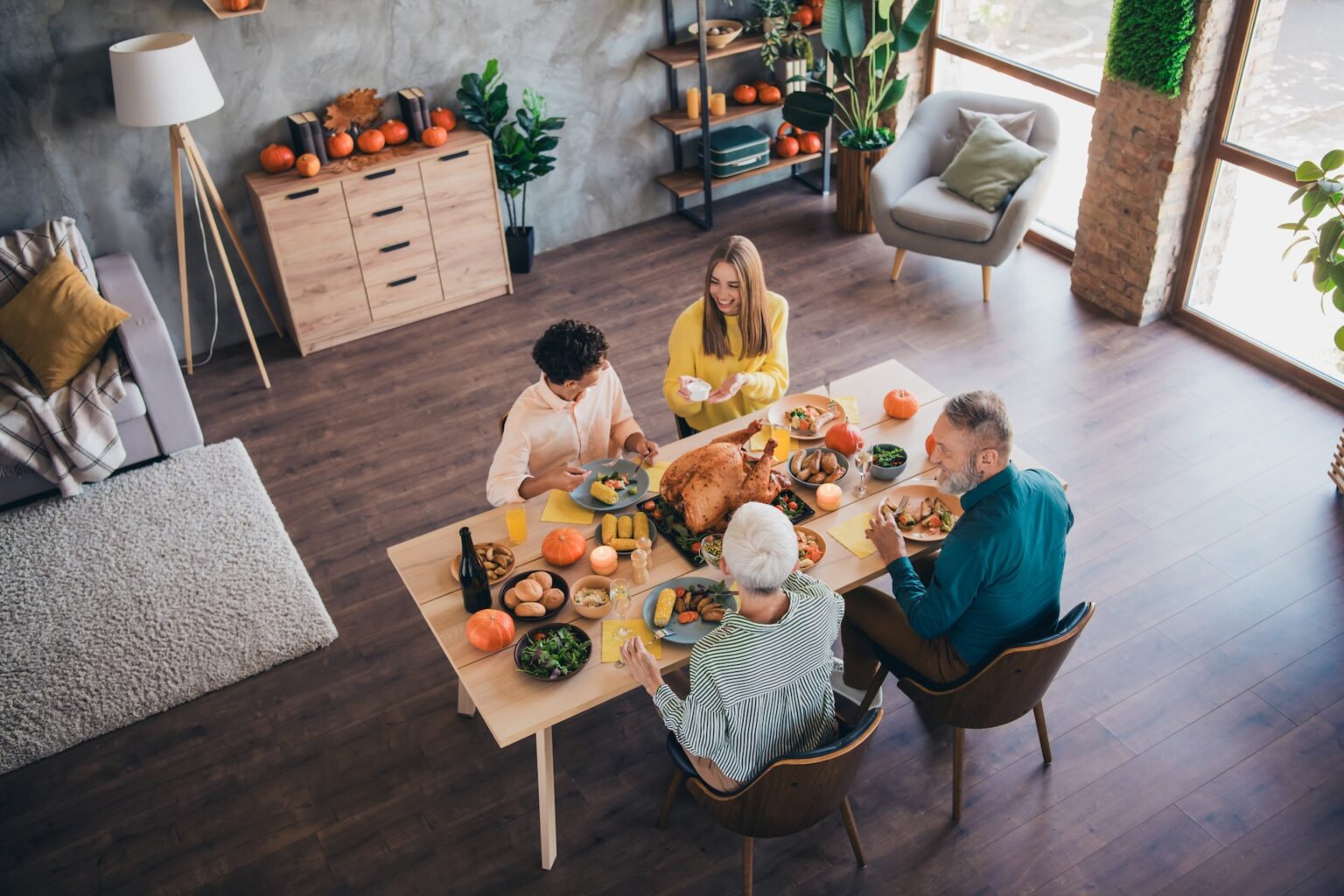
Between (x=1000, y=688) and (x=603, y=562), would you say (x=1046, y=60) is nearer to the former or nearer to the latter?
(x=1000, y=688)

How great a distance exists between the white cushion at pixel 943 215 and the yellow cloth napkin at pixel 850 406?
224cm

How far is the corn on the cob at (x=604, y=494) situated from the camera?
11.5 feet

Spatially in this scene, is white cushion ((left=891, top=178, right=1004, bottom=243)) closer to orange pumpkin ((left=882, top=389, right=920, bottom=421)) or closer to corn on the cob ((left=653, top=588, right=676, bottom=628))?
orange pumpkin ((left=882, top=389, right=920, bottom=421))

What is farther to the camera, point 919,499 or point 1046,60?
point 1046,60

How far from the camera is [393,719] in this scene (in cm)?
390

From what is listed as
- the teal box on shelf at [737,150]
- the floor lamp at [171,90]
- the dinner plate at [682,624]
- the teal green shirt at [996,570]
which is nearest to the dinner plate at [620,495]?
the dinner plate at [682,624]

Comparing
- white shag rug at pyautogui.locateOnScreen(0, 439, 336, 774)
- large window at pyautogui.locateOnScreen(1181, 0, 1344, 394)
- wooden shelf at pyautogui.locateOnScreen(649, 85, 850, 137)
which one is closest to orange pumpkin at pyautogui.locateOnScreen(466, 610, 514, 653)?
white shag rug at pyautogui.locateOnScreen(0, 439, 336, 774)

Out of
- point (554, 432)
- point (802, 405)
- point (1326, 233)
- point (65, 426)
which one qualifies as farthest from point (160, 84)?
point (1326, 233)

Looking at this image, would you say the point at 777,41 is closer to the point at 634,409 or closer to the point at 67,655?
the point at 634,409

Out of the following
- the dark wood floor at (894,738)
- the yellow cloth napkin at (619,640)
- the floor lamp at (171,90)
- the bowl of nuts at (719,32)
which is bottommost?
the dark wood floor at (894,738)

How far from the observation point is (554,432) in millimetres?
3727

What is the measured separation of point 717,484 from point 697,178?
404 cm

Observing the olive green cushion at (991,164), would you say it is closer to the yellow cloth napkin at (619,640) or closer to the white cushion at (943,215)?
the white cushion at (943,215)

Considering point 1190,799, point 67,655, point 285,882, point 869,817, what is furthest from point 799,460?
point 67,655
